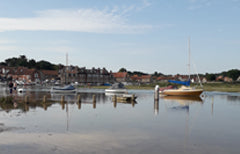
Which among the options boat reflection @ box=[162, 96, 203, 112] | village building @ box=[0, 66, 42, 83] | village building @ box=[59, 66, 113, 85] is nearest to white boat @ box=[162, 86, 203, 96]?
boat reflection @ box=[162, 96, 203, 112]

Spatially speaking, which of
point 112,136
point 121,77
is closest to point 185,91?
point 112,136

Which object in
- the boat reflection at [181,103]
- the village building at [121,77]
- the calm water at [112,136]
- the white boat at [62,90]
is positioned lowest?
the boat reflection at [181,103]

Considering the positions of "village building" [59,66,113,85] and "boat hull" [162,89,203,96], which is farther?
"village building" [59,66,113,85]

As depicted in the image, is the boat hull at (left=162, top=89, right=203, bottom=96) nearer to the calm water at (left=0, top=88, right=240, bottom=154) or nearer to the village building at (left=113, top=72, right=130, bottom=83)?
the calm water at (left=0, top=88, right=240, bottom=154)

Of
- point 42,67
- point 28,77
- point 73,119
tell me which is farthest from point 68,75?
point 73,119

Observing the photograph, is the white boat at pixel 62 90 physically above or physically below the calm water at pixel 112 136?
above

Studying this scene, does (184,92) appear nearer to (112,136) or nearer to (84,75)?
(112,136)

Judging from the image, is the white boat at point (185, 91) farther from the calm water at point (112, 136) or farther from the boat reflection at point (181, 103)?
the calm water at point (112, 136)

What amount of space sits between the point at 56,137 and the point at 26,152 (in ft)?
11.6

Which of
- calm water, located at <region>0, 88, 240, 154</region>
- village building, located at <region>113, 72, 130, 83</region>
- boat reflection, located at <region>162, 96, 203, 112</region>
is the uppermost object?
village building, located at <region>113, 72, 130, 83</region>

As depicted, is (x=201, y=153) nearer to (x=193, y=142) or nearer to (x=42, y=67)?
(x=193, y=142)

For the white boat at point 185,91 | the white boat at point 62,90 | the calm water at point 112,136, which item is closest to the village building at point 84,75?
the white boat at point 62,90

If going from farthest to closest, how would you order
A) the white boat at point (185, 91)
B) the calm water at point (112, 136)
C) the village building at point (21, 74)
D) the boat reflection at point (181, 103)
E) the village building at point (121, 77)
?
the village building at point (121, 77) → the village building at point (21, 74) → the white boat at point (185, 91) → the boat reflection at point (181, 103) → the calm water at point (112, 136)

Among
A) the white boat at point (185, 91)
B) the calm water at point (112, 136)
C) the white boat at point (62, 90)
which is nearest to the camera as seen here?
the calm water at point (112, 136)
